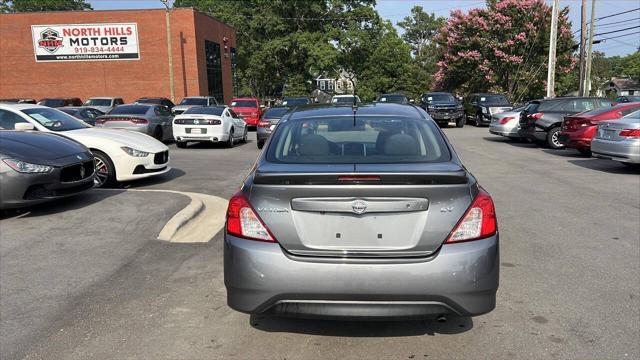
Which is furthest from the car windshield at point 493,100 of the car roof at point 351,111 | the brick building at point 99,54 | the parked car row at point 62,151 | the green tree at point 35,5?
the green tree at point 35,5

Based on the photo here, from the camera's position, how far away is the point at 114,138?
9.44m

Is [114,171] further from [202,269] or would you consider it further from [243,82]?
[243,82]

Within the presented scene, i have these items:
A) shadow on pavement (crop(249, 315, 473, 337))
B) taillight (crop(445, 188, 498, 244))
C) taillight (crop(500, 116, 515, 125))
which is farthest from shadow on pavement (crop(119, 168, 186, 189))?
taillight (crop(500, 116, 515, 125))

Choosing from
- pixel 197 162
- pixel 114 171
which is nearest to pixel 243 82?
pixel 197 162

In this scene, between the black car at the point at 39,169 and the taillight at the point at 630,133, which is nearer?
the black car at the point at 39,169

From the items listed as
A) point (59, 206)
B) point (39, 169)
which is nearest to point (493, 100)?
point (59, 206)

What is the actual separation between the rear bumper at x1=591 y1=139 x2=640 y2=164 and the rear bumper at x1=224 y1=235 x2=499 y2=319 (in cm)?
941

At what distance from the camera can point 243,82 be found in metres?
64.4

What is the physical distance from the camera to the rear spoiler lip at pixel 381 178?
123 inches

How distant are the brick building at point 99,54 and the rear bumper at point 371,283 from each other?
36.0 metres

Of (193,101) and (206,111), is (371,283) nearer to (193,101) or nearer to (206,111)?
(206,111)

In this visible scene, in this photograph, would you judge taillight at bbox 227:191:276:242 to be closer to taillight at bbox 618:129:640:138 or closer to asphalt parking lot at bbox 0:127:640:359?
asphalt parking lot at bbox 0:127:640:359

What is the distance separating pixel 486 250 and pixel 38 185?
5.74 m

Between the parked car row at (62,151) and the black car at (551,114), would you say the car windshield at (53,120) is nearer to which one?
the parked car row at (62,151)
